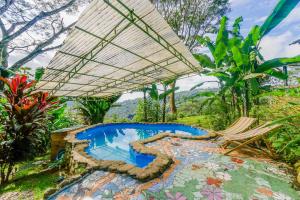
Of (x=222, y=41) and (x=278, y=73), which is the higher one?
(x=222, y=41)

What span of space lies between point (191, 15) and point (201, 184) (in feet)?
47.9

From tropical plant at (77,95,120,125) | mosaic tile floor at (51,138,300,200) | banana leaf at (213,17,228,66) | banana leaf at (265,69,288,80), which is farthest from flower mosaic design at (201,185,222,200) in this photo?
tropical plant at (77,95,120,125)

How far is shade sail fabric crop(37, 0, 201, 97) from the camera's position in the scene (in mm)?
4586

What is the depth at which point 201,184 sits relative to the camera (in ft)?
10.2

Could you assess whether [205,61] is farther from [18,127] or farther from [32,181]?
[32,181]

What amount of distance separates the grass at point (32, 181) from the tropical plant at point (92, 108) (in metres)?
6.37

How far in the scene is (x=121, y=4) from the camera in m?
4.39

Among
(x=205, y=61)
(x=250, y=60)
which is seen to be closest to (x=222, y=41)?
(x=250, y=60)

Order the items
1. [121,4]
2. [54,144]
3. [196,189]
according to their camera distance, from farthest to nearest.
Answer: [54,144]
[121,4]
[196,189]

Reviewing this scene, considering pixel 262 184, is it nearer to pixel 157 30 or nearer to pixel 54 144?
pixel 157 30

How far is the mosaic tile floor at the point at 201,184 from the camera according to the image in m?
2.81

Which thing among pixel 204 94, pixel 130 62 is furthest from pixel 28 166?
pixel 204 94

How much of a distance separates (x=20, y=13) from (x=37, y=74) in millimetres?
5630

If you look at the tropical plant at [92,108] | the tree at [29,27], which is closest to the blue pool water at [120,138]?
the tropical plant at [92,108]
